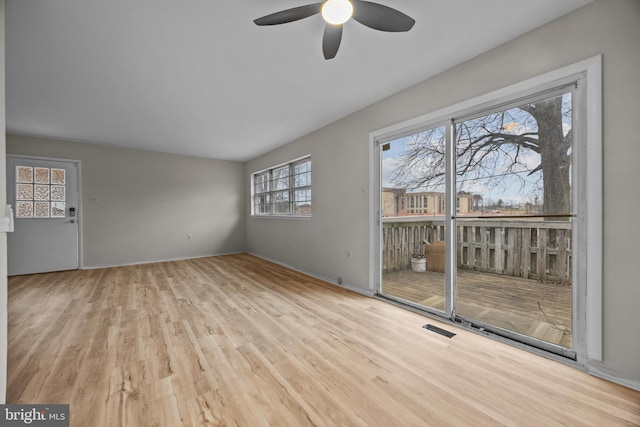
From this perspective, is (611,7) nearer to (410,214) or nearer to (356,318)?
(410,214)

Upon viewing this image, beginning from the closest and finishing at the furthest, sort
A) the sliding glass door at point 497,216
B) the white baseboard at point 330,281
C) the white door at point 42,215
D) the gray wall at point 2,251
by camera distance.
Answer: the gray wall at point 2,251
the sliding glass door at point 497,216
the white baseboard at point 330,281
the white door at point 42,215

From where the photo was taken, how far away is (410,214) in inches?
114

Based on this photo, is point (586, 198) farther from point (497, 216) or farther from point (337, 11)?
point (337, 11)

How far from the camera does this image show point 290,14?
1.55 metres

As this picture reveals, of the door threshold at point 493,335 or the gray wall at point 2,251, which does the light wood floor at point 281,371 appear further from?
the gray wall at point 2,251

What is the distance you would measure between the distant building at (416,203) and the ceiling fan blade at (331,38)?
1.66 meters

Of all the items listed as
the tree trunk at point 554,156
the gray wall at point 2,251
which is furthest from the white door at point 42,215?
the tree trunk at point 554,156

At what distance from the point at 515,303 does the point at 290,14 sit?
2.82 meters

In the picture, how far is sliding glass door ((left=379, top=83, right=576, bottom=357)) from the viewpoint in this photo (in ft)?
6.20

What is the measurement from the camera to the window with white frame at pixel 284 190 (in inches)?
185

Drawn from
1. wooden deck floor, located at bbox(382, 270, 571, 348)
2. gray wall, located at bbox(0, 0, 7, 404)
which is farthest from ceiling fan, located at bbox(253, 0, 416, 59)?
wooden deck floor, located at bbox(382, 270, 571, 348)

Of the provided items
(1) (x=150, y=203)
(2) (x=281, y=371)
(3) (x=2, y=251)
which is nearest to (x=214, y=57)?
(3) (x=2, y=251)

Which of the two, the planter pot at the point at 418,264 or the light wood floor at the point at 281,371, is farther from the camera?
the planter pot at the point at 418,264

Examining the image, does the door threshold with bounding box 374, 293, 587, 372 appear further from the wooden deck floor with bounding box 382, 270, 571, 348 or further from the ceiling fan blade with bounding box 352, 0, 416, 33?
the ceiling fan blade with bounding box 352, 0, 416, 33
